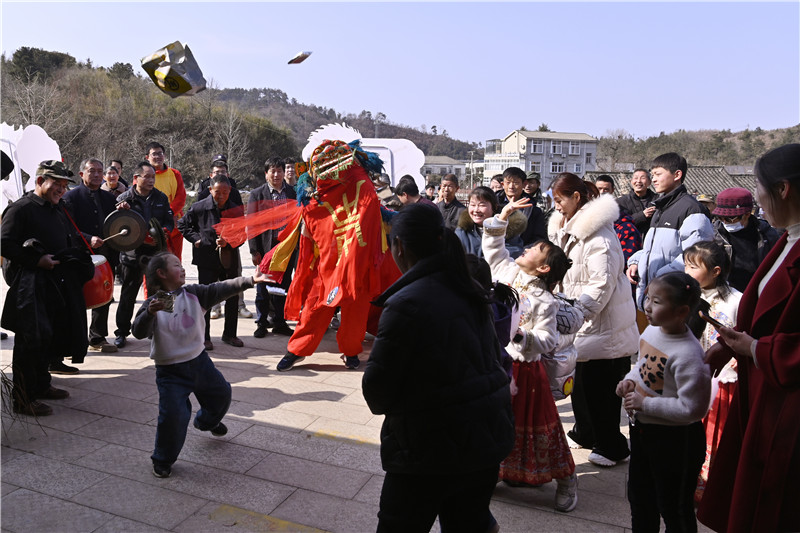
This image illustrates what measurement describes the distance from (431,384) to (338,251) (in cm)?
376

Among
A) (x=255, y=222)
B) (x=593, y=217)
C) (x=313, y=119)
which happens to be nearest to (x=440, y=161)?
(x=313, y=119)

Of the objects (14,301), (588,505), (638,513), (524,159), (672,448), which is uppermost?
(524,159)

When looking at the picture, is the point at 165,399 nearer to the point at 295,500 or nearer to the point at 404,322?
the point at 295,500

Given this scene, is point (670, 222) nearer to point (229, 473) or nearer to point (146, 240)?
point (229, 473)

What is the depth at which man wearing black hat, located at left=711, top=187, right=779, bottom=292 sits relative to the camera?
530 centimetres

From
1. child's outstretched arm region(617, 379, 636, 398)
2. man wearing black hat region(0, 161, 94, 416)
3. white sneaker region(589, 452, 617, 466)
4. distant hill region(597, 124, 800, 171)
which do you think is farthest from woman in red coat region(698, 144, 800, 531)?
distant hill region(597, 124, 800, 171)

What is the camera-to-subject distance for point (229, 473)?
12.0ft

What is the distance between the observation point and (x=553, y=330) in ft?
10.7

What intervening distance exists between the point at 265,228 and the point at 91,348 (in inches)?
82.1

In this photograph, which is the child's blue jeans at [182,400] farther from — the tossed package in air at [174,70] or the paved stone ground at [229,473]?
the tossed package in air at [174,70]

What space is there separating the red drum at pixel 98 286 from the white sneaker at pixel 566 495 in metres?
4.03

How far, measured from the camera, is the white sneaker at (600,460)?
3838 millimetres

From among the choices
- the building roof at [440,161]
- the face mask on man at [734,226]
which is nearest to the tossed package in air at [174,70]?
the face mask on man at [734,226]

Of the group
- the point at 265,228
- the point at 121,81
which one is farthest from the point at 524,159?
the point at 265,228
